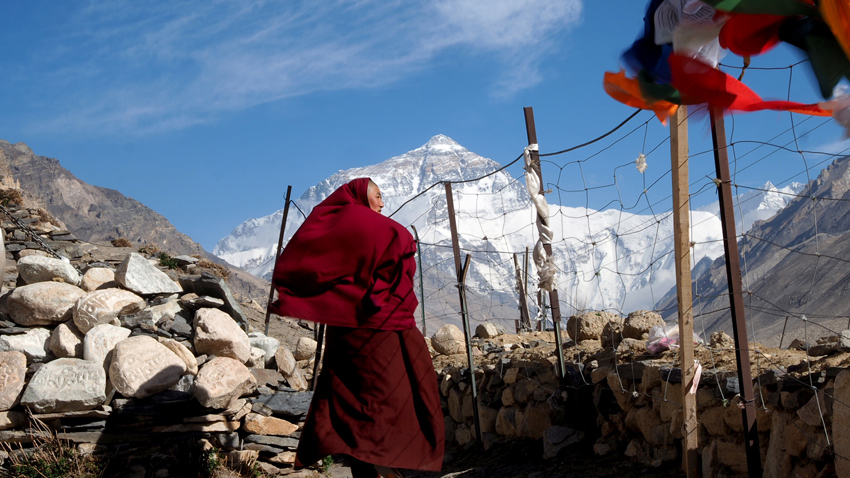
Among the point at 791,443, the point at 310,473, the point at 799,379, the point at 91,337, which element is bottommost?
the point at 310,473

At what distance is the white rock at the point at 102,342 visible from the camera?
5613 mm

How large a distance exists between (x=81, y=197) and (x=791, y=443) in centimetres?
9677

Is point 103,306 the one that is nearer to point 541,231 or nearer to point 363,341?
point 363,341

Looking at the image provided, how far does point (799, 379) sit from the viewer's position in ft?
11.7

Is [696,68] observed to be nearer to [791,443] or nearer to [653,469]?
[791,443]

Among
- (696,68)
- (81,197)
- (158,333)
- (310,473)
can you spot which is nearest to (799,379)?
(696,68)

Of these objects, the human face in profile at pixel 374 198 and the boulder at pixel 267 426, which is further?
the boulder at pixel 267 426

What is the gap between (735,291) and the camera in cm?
354

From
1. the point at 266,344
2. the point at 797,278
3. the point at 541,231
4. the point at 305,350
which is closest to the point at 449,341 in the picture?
the point at 305,350

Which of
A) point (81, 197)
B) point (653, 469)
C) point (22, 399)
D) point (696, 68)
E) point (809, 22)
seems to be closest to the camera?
point (809, 22)

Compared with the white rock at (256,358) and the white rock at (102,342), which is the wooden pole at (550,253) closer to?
the white rock at (256,358)

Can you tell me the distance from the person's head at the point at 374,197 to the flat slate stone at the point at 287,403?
2.26 meters

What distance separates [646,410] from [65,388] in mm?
4228

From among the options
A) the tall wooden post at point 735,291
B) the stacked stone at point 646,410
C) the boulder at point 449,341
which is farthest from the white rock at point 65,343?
the tall wooden post at point 735,291
